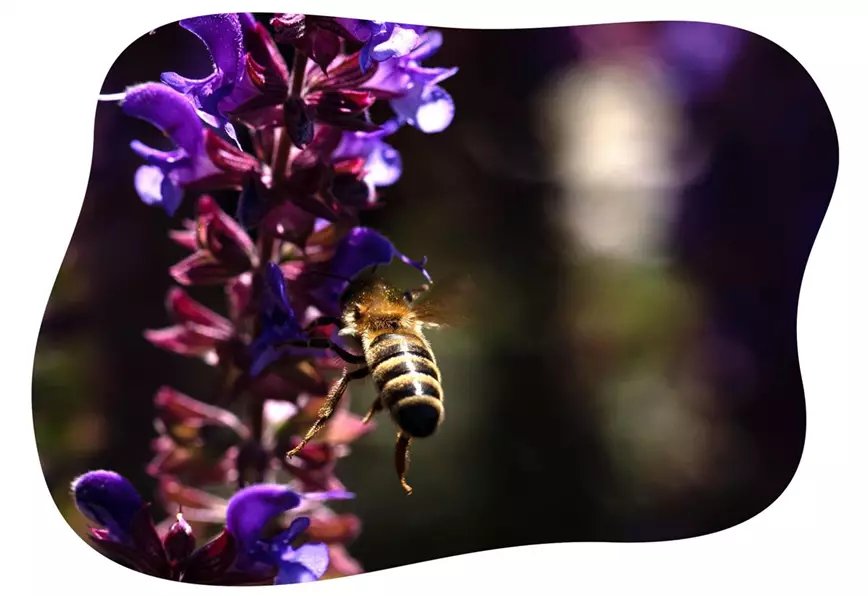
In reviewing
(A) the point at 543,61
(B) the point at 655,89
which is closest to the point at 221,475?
(A) the point at 543,61

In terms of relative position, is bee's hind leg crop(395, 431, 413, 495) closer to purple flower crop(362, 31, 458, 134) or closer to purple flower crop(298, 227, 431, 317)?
purple flower crop(298, 227, 431, 317)

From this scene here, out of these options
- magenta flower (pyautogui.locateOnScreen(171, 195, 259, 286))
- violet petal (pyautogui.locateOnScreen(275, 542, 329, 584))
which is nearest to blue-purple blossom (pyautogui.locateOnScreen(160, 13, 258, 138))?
magenta flower (pyautogui.locateOnScreen(171, 195, 259, 286))

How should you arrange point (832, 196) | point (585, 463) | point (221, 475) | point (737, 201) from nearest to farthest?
point (221, 475), point (832, 196), point (737, 201), point (585, 463)

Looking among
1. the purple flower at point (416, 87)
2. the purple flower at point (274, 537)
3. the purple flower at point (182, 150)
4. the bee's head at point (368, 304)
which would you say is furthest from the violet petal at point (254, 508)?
the purple flower at point (416, 87)

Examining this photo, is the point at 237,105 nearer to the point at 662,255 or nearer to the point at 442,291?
the point at 442,291

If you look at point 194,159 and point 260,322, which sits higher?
point 194,159

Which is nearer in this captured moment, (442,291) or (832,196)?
(442,291)

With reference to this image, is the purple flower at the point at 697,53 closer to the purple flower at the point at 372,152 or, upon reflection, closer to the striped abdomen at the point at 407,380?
the purple flower at the point at 372,152
